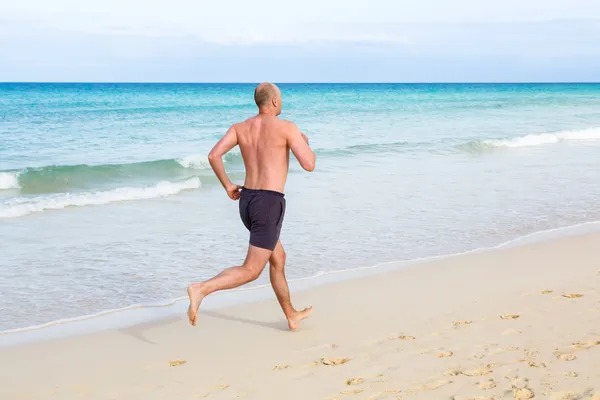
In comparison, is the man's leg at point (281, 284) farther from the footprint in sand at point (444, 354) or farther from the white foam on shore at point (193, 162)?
the white foam on shore at point (193, 162)

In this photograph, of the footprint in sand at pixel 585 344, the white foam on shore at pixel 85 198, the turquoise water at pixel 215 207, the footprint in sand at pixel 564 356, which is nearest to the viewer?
the footprint in sand at pixel 564 356

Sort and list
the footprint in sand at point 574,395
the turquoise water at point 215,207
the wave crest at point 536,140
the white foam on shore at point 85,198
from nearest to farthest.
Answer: the footprint in sand at point 574,395 → the turquoise water at point 215,207 → the white foam on shore at point 85,198 → the wave crest at point 536,140

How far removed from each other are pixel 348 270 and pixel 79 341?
2778mm

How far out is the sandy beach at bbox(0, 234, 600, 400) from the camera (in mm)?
3855

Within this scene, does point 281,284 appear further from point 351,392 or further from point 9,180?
point 9,180

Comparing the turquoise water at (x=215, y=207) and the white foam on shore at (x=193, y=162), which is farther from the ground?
the white foam on shore at (x=193, y=162)

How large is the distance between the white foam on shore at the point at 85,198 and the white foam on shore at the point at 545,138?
36.2 feet

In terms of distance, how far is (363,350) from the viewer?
4.51m

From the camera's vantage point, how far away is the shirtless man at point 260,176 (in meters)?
Result: 4.53

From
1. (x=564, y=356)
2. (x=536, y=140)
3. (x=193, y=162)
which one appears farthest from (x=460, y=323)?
(x=536, y=140)

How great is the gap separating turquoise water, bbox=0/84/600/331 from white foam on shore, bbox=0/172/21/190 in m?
0.04

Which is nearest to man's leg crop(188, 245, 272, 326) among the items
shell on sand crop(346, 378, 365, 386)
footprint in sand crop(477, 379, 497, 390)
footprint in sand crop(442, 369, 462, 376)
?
shell on sand crop(346, 378, 365, 386)

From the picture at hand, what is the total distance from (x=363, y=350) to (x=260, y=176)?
4.21ft

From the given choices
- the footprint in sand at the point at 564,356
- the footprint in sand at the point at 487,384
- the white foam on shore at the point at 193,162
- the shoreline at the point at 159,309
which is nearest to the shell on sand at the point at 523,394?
the footprint in sand at the point at 487,384
